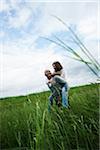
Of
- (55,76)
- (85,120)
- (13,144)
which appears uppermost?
(55,76)

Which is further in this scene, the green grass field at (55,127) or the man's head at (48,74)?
the man's head at (48,74)

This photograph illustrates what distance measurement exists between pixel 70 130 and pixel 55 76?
2703 mm

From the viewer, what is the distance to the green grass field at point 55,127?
181 cm

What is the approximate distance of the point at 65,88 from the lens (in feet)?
17.3

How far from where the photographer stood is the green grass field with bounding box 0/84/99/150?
1.81m

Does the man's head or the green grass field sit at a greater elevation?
the man's head

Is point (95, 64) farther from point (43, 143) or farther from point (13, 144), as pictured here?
point (13, 144)

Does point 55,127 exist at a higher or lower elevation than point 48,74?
lower

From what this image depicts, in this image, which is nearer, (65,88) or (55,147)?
(55,147)

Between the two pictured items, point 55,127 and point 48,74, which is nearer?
point 55,127

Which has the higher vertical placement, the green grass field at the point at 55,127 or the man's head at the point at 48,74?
the man's head at the point at 48,74

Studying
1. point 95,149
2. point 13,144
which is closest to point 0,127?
point 13,144

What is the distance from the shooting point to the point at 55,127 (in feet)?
8.09

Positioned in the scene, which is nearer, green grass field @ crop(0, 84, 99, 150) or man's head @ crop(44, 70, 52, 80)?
green grass field @ crop(0, 84, 99, 150)
